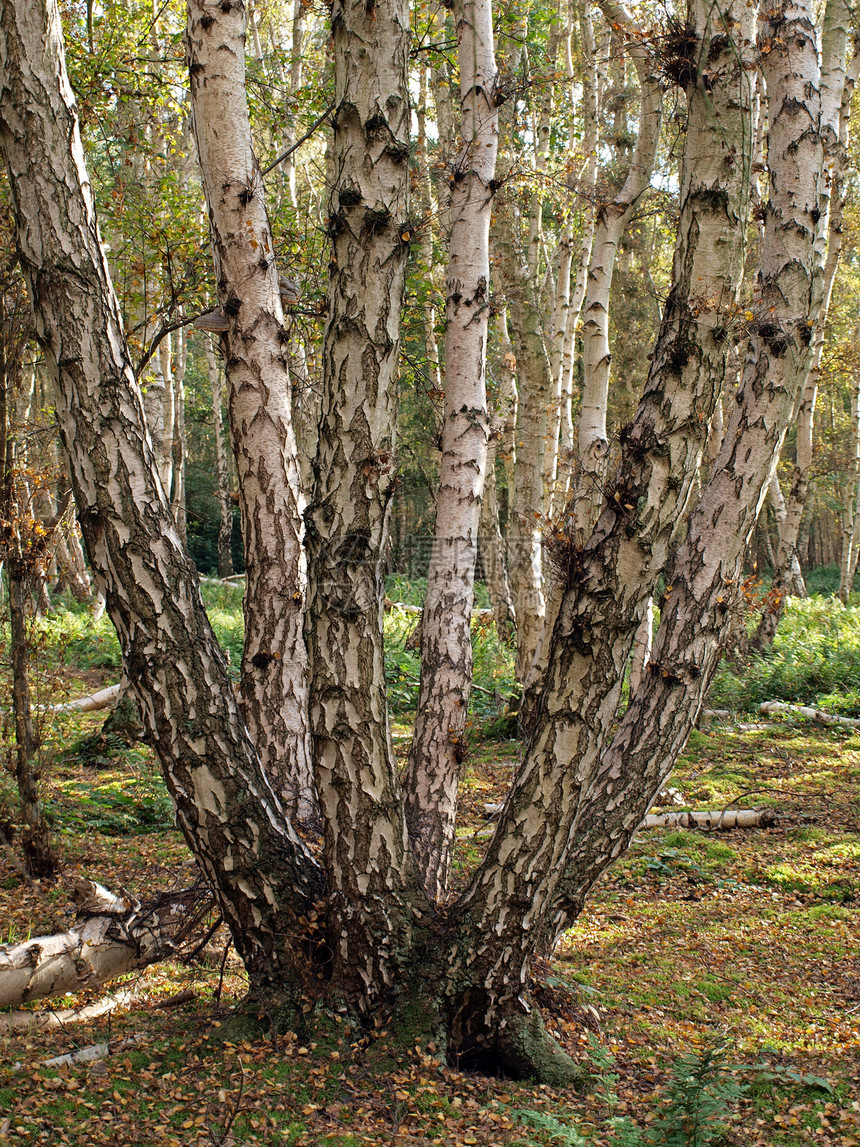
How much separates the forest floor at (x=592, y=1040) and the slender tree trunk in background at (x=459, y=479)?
0.96 metres

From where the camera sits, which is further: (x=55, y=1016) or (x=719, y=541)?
(x=719, y=541)

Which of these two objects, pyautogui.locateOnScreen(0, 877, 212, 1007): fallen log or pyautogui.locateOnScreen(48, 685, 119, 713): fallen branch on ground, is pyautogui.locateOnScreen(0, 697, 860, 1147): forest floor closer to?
pyautogui.locateOnScreen(0, 877, 212, 1007): fallen log

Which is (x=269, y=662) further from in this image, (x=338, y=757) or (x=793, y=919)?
(x=793, y=919)

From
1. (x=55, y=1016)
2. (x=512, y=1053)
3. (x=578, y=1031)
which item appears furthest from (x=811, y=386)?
(x=55, y=1016)

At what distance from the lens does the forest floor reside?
8.20 feet

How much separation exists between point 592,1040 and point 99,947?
2.27 meters

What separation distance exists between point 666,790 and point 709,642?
155 inches

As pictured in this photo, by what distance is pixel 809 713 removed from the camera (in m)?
9.36

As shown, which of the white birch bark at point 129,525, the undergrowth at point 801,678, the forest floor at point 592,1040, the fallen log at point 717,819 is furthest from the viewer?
the undergrowth at point 801,678

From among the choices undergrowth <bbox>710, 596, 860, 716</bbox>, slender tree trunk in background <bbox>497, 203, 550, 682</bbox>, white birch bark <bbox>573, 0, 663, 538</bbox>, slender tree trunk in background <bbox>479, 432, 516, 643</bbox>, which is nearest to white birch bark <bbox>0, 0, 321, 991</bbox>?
white birch bark <bbox>573, 0, 663, 538</bbox>

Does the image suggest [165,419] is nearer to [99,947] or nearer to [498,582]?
[498,582]

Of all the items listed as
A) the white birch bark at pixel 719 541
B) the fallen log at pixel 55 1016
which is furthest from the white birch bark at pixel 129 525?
the white birch bark at pixel 719 541

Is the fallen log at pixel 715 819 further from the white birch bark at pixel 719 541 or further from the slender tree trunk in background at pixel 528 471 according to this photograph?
the white birch bark at pixel 719 541

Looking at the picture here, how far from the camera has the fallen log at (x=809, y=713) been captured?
8998 mm
